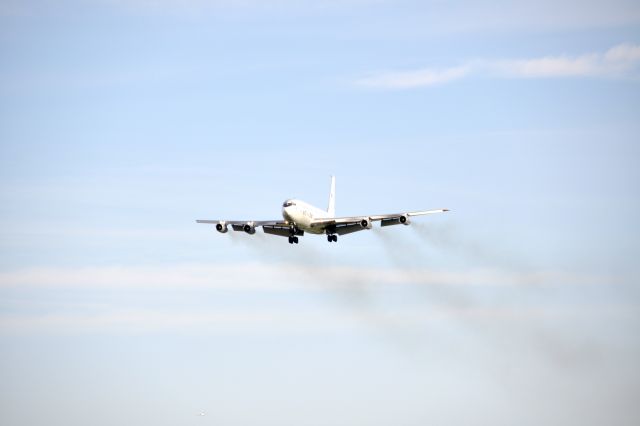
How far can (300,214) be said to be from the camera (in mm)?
162750

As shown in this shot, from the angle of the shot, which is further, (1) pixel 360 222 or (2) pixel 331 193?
(2) pixel 331 193

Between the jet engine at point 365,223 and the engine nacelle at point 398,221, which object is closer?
the engine nacelle at point 398,221

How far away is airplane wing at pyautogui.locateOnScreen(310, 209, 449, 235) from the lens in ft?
527

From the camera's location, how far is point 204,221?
560ft

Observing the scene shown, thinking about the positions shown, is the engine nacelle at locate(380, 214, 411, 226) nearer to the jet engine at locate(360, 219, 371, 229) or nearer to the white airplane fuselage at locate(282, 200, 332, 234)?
the jet engine at locate(360, 219, 371, 229)

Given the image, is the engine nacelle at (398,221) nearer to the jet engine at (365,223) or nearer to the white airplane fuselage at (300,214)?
the jet engine at (365,223)

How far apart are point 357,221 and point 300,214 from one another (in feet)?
25.5

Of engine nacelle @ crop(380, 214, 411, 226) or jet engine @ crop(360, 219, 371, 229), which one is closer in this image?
engine nacelle @ crop(380, 214, 411, 226)

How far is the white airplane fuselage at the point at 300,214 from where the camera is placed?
162m

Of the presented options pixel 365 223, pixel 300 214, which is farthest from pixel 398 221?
pixel 300 214

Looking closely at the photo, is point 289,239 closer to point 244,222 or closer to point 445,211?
point 244,222

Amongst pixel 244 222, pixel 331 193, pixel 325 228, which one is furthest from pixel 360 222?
pixel 331 193

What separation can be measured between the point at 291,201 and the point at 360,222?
9786 mm

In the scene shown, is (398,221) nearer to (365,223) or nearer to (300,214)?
(365,223)
